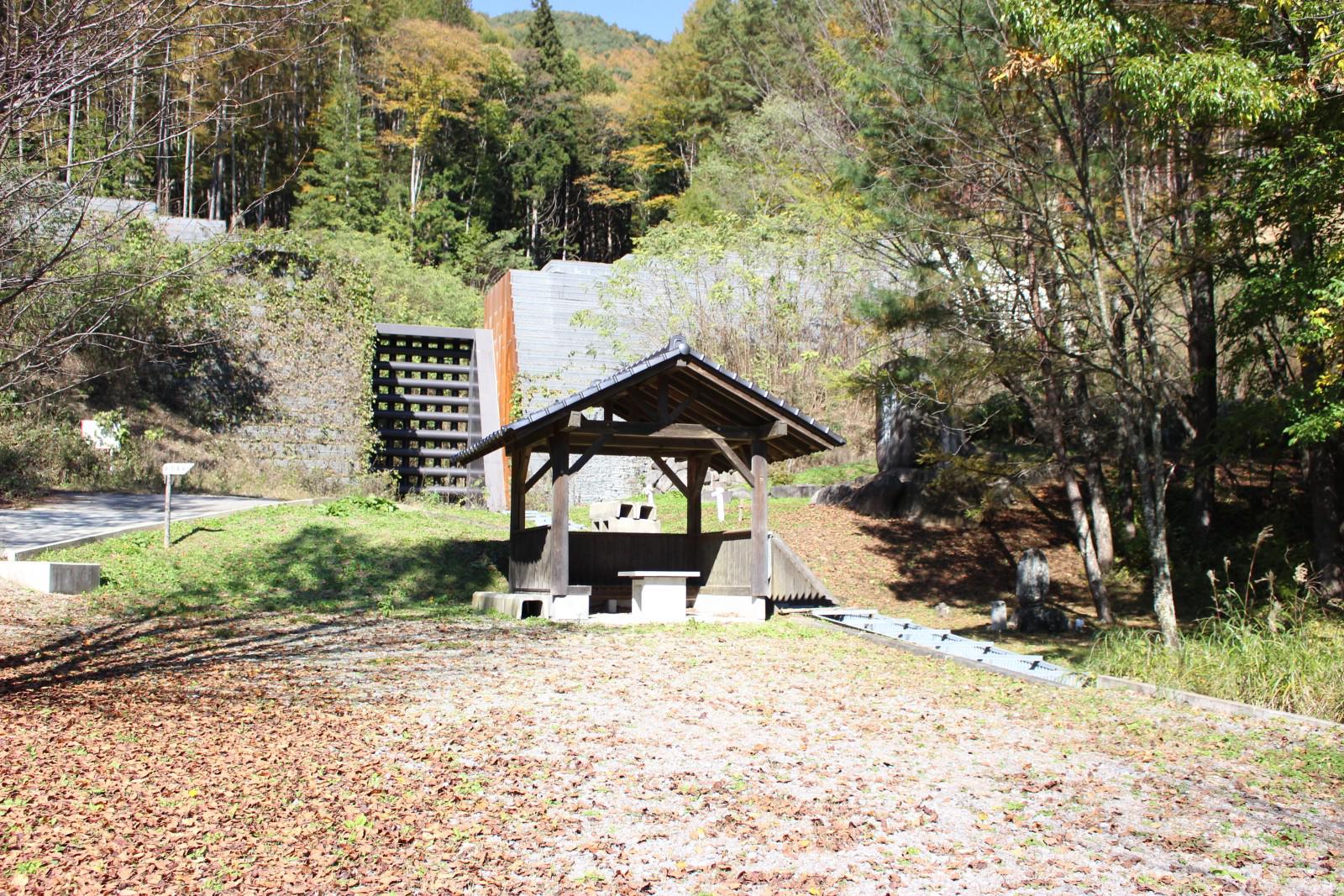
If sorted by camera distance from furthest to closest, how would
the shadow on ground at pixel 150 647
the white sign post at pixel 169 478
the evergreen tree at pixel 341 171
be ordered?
the evergreen tree at pixel 341 171 → the white sign post at pixel 169 478 → the shadow on ground at pixel 150 647

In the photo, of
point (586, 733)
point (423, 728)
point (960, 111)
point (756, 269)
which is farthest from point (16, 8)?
point (756, 269)

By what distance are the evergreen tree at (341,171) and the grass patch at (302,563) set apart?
2103 cm

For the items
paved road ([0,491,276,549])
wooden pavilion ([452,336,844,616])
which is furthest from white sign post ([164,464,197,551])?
wooden pavilion ([452,336,844,616])

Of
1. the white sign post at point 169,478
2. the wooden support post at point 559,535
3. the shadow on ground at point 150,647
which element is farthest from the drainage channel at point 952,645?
the white sign post at point 169,478

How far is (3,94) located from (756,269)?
1841 cm

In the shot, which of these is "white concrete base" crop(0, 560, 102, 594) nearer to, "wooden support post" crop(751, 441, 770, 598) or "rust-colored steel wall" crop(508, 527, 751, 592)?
"rust-colored steel wall" crop(508, 527, 751, 592)

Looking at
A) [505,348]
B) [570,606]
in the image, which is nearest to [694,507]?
[570,606]

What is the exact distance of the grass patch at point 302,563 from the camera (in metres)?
10.4

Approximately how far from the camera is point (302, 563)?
476 inches

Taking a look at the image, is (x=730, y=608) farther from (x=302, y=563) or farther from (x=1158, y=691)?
(x=302, y=563)

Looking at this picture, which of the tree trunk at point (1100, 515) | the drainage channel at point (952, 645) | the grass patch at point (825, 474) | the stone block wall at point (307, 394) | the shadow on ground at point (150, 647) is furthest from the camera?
the grass patch at point (825, 474)

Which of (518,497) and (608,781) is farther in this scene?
(518,497)

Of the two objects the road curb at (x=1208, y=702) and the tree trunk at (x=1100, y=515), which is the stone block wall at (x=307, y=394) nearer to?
the tree trunk at (x=1100, y=515)

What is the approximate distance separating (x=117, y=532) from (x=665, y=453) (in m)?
6.21
